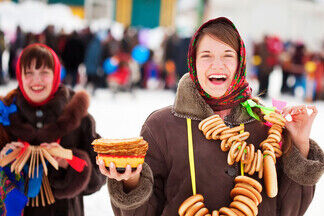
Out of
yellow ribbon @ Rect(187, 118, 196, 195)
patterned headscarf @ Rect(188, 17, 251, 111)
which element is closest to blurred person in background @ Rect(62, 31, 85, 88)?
patterned headscarf @ Rect(188, 17, 251, 111)

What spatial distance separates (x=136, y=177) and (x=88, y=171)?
809mm

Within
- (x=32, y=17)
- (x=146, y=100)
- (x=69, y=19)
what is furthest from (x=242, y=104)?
(x=69, y=19)

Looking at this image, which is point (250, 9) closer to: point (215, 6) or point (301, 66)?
point (215, 6)

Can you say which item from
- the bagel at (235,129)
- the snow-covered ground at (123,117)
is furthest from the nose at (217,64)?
the snow-covered ground at (123,117)

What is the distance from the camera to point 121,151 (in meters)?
1.21

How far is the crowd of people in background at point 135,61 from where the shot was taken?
31.0ft

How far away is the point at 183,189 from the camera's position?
135 centimetres

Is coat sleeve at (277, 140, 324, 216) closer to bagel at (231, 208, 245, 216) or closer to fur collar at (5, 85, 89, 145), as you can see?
bagel at (231, 208, 245, 216)

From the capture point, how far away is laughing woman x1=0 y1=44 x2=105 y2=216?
185cm

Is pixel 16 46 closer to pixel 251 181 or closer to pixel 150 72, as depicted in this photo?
pixel 150 72

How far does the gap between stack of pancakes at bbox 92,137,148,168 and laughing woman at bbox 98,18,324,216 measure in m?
0.11

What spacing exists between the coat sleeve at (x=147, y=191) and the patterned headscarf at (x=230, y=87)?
0.27m

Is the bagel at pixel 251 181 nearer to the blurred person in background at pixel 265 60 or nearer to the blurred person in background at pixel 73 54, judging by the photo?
the blurred person in background at pixel 73 54

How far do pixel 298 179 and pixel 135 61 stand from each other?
31.9 feet
